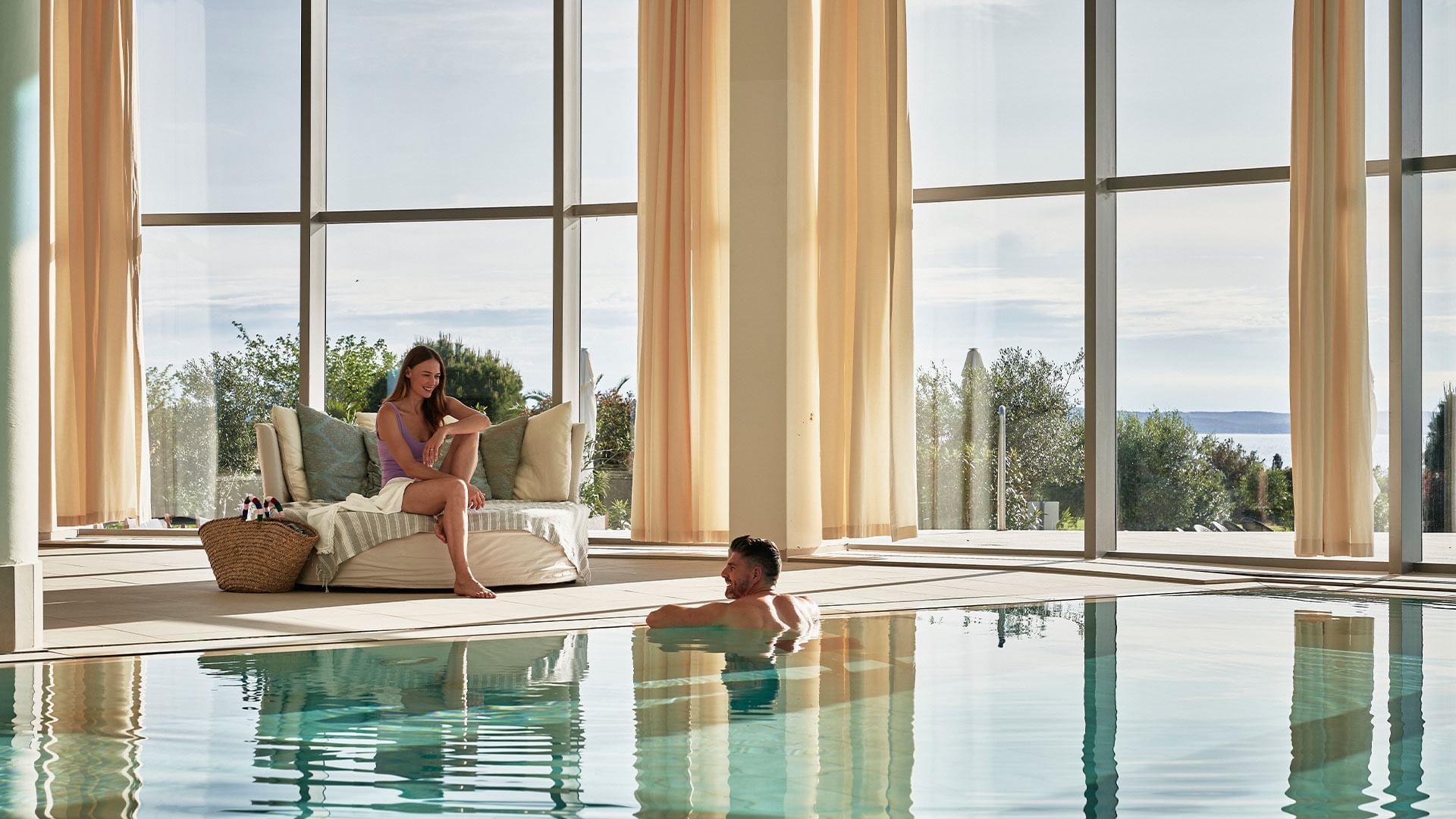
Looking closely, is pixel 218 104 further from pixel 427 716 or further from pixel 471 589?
pixel 427 716

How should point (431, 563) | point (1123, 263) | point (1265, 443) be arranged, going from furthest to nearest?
point (1123, 263), point (1265, 443), point (431, 563)

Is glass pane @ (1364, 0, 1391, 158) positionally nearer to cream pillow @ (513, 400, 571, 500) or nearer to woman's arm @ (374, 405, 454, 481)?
cream pillow @ (513, 400, 571, 500)

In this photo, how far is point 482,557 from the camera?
569 cm

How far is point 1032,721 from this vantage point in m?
2.92

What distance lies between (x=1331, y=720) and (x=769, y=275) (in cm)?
449

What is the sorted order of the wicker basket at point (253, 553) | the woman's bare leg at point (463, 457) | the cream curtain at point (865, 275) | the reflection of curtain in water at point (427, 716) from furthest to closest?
the cream curtain at point (865, 275), the woman's bare leg at point (463, 457), the wicker basket at point (253, 553), the reflection of curtain in water at point (427, 716)

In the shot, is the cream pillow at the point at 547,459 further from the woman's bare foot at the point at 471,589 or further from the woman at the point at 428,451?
the woman's bare foot at the point at 471,589

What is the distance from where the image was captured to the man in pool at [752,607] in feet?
14.4

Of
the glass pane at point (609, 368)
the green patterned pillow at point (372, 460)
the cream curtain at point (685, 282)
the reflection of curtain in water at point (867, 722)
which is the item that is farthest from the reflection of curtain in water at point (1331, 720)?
the glass pane at point (609, 368)

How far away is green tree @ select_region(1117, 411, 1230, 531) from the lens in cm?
712

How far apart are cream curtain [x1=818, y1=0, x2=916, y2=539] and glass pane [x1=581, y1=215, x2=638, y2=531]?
4.31 ft

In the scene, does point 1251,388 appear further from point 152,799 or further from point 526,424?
point 152,799

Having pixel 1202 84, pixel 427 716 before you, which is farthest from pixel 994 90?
pixel 427 716

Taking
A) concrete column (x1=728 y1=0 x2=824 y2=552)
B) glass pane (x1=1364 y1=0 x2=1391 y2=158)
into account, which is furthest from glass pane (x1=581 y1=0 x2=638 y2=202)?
glass pane (x1=1364 y1=0 x2=1391 y2=158)
